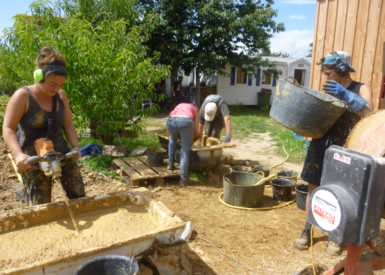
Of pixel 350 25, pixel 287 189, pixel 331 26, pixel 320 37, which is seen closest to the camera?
pixel 287 189

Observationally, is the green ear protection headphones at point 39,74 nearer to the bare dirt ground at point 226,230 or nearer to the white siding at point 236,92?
the bare dirt ground at point 226,230

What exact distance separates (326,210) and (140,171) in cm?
414

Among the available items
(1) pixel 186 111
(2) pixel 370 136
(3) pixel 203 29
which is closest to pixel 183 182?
(1) pixel 186 111

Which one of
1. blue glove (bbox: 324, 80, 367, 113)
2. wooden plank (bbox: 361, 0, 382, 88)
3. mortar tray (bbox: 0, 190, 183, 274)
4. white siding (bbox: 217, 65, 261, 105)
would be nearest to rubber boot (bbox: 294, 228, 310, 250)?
blue glove (bbox: 324, 80, 367, 113)

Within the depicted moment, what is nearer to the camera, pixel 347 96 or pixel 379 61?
pixel 347 96

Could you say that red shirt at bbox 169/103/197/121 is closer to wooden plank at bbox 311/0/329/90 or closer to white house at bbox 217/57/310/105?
wooden plank at bbox 311/0/329/90

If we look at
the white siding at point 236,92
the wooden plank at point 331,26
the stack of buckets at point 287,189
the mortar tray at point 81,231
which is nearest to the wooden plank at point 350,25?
the wooden plank at point 331,26

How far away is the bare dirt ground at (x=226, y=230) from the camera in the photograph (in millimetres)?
3141

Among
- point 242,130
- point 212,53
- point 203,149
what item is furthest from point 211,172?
point 212,53

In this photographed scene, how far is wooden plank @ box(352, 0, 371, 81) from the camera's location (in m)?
6.34

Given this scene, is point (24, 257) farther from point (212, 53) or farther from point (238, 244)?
point (212, 53)

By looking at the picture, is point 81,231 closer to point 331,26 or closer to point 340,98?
point 340,98

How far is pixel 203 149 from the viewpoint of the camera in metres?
5.42

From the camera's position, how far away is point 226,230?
151 inches
